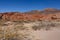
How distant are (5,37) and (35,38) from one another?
5.90 feet

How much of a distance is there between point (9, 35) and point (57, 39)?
2.75m

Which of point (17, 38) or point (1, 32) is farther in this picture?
point (1, 32)

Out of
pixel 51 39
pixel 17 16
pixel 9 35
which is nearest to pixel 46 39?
pixel 51 39

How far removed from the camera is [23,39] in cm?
1055

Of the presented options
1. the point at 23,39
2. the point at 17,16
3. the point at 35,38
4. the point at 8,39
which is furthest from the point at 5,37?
the point at 17,16

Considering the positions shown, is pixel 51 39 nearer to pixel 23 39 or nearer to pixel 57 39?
pixel 57 39

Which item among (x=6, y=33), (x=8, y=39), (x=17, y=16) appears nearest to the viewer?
(x=8, y=39)

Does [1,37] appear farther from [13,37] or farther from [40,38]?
[40,38]

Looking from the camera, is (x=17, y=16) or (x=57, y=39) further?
(x=17, y=16)

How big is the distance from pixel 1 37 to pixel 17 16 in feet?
80.1

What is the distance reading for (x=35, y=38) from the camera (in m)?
10.9

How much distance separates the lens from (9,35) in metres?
10.4

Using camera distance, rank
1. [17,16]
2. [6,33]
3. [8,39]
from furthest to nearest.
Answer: [17,16]
[6,33]
[8,39]

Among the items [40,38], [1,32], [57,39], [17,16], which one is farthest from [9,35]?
[17,16]
